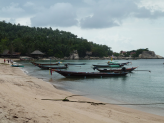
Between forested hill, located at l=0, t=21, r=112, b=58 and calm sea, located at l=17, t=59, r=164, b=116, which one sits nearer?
calm sea, located at l=17, t=59, r=164, b=116

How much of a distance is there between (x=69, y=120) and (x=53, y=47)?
9824cm

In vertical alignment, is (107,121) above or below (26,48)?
below

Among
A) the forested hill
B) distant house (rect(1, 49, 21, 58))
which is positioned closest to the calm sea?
the forested hill

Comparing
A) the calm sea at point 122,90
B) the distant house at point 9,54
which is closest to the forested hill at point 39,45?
the distant house at point 9,54

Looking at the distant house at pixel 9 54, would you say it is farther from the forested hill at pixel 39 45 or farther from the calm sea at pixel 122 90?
the calm sea at pixel 122 90

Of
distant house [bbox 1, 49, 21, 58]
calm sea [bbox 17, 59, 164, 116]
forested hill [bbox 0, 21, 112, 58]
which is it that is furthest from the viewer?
forested hill [bbox 0, 21, 112, 58]

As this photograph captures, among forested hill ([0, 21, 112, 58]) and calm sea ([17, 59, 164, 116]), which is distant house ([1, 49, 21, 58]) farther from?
calm sea ([17, 59, 164, 116])

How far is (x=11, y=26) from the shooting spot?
136500 millimetres

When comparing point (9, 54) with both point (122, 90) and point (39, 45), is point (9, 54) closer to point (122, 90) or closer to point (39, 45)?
point (39, 45)

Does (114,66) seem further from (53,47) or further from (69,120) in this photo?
(53,47)

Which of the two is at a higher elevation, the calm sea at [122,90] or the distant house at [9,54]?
the distant house at [9,54]

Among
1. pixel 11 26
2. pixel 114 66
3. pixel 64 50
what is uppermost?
pixel 11 26

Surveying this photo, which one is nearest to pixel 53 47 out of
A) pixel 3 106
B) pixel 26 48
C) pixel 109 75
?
pixel 26 48

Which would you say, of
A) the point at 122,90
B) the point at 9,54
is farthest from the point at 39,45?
the point at 122,90
